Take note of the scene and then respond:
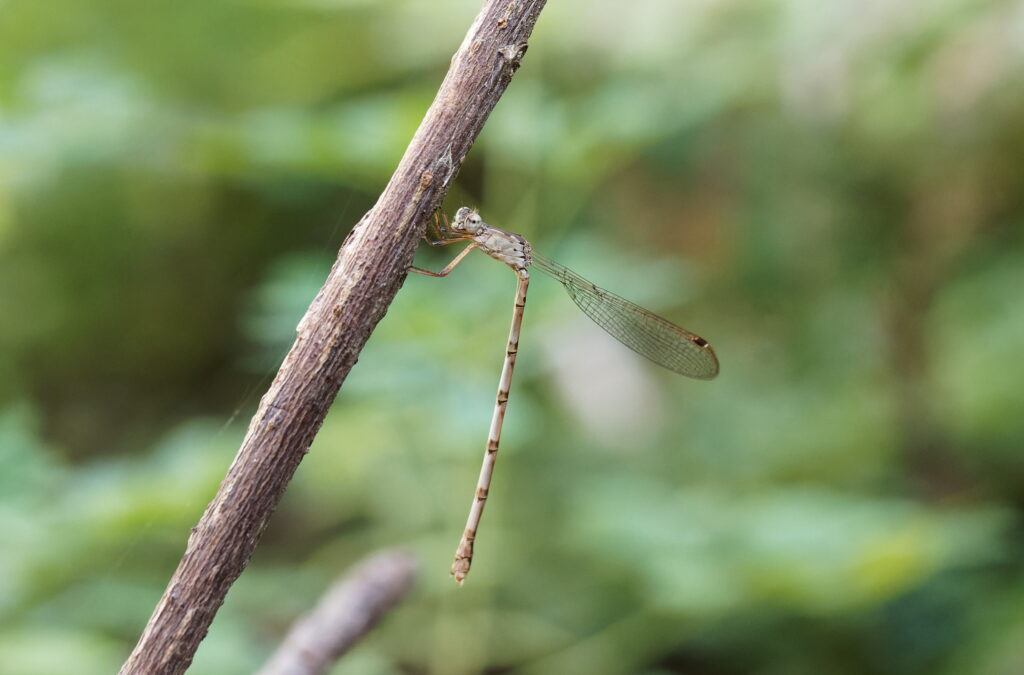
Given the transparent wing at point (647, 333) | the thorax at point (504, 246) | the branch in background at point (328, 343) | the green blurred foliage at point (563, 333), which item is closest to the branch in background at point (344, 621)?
the branch in background at point (328, 343)

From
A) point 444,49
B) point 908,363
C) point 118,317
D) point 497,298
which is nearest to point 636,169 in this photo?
point 444,49

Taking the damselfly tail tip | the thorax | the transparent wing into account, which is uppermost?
the transparent wing

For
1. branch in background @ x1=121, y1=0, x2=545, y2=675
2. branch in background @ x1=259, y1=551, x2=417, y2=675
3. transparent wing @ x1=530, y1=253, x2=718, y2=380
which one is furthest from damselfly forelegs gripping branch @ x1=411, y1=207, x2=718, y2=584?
branch in background @ x1=121, y1=0, x2=545, y2=675

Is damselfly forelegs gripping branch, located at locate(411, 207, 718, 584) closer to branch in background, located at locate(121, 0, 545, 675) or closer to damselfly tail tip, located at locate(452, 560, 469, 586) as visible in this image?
damselfly tail tip, located at locate(452, 560, 469, 586)

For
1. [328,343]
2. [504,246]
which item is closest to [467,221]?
[504,246]

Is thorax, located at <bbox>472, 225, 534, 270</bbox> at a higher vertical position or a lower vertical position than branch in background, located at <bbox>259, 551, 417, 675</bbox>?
higher

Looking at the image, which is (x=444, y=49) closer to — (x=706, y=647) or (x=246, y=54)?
(x=246, y=54)

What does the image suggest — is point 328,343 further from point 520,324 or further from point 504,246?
point 520,324

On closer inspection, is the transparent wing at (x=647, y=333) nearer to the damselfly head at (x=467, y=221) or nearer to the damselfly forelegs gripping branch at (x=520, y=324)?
the damselfly forelegs gripping branch at (x=520, y=324)
